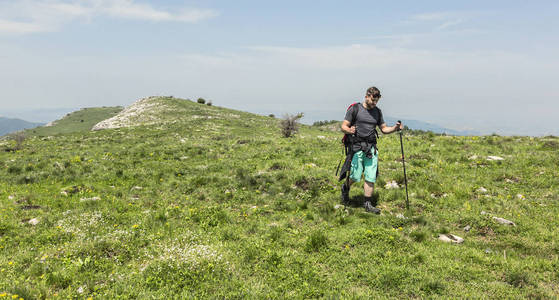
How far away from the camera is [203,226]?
830 centimetres

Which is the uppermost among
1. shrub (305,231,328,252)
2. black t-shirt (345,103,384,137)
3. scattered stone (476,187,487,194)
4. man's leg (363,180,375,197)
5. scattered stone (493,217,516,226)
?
black t-shirt (345,103,384,137)

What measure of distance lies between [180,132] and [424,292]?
30.6 m

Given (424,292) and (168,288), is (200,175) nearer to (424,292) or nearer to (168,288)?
(168,288)

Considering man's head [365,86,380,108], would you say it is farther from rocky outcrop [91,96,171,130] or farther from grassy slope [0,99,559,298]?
rocky outcrop [91,96,171,130]

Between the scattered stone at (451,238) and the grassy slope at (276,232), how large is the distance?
0.50ft

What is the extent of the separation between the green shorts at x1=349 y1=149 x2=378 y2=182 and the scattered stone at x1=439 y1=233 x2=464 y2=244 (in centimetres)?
241

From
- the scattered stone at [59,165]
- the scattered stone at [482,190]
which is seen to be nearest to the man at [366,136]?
the scattered stone at [482,190]

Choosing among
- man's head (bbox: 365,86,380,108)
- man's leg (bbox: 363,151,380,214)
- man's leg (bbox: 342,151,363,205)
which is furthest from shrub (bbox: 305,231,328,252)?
man's head (bbox: 365,86,380,108)

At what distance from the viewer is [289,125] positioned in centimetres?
3222

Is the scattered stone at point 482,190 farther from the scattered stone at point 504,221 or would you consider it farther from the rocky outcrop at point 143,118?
the rocky outcrop at point 143,118

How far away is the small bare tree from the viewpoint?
3206 cm

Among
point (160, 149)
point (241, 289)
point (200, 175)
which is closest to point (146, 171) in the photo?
point (200, 175)

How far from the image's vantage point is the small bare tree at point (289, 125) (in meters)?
32.1

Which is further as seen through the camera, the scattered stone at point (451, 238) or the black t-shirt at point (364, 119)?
the black t-shirt at point (364, 119)
